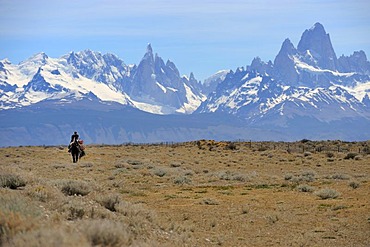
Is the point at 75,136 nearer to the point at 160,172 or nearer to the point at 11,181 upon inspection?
the point at 160,172

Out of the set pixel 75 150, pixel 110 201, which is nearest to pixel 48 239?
pixel 110 201

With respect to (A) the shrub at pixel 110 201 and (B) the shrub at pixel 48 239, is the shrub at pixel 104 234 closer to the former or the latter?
(B) the shrub at pixel 48 239

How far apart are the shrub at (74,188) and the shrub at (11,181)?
1.83 metres

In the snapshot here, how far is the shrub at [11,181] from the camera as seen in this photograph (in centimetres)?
1847

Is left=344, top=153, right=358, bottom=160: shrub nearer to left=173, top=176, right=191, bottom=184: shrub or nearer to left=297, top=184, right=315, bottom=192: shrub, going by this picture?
left=173, top=176, right=191, bottom=184: shrub

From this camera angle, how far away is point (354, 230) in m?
17.0

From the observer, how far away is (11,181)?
18547mm

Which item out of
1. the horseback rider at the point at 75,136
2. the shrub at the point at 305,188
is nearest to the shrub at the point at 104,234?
the shrub at the point at 305,188

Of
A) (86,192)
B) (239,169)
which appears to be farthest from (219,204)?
(239,169)

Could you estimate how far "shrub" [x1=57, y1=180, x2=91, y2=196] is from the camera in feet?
66.4

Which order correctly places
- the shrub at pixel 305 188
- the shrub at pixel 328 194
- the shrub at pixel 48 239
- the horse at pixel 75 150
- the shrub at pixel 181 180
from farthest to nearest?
the horse at pixel 75 150 < the shrub at pixel 181 180 < the shrub at pixel 305 188 < the shrub at pixel 328 194 < the shrub at pixel 48 239

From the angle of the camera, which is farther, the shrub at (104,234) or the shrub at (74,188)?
the shrub at (74,188)

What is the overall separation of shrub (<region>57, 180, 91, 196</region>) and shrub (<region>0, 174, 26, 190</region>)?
6.00ft

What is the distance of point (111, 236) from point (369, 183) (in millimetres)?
20184
